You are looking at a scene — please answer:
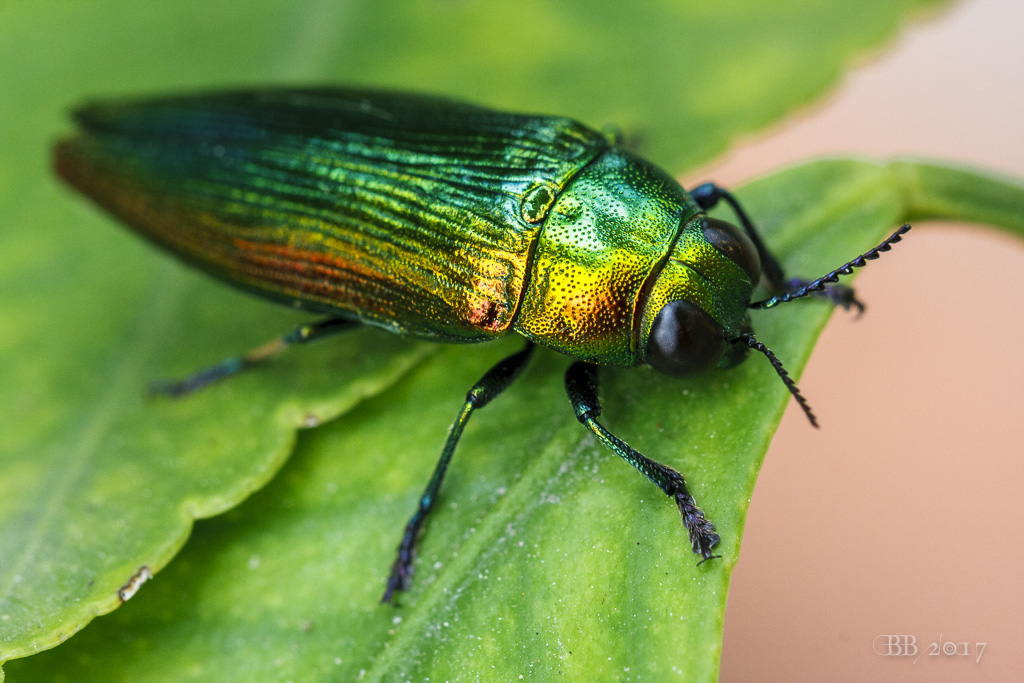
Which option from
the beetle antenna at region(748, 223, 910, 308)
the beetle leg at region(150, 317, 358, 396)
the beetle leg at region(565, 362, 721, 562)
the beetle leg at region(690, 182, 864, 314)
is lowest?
the beetle leg at region(150, 317, 358, 396)

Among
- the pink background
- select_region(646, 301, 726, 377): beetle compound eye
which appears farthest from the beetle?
the pink background

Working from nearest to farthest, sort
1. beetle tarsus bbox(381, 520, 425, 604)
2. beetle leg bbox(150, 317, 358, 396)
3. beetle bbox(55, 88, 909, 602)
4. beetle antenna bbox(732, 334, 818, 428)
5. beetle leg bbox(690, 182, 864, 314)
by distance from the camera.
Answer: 1. beetle antenna bbox(732, 334, 818, 428)
2. beetle tarsus bbox(381, 520, 425, 604)
3. beetle bbox(55, 88, 909, 602)
4. beetle leg bbox(690, 182, 864, 314)
5. beetle leg bbox(150, 317, 358, 396)

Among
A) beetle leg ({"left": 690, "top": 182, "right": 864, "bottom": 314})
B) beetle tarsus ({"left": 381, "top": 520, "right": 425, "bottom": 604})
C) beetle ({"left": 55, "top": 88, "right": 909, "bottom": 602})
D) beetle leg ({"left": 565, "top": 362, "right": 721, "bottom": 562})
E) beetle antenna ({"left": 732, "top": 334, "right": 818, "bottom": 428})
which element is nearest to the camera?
beetle leg ({"left": 565, "top": 362, "right": 721, "bottom": 562})

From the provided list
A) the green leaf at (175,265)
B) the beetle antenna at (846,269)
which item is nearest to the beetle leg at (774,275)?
the beetle antenna at (846,269)

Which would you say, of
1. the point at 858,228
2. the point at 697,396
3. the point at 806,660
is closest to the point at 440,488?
the point at 697,396

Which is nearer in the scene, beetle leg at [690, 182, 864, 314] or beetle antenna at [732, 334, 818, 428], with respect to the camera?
beetle antenna at [732, 334, 818, 428]

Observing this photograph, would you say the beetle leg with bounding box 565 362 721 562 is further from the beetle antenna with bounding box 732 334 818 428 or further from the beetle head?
the beetle antenna with bounding box 732 334 818 428

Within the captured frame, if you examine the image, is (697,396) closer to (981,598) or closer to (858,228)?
(858,228)

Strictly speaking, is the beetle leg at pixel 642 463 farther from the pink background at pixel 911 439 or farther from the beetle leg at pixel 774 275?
the beetle leg at pixel 774 275
